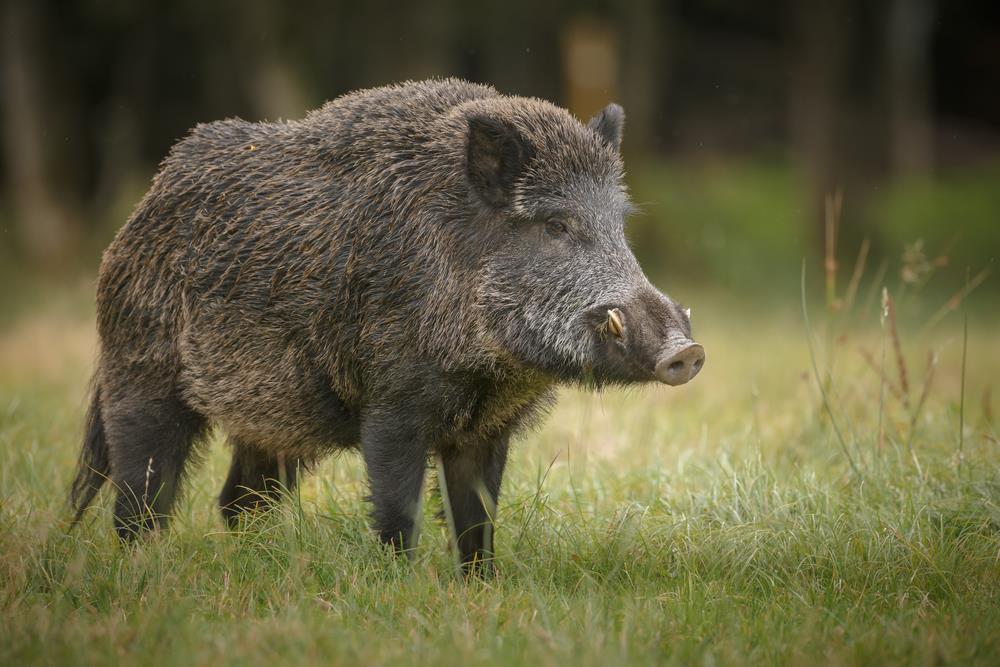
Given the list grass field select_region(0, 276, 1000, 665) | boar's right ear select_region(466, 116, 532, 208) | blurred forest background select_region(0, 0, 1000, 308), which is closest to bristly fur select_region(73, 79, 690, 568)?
boar's right ear select_region(466, 116, 532, 208)

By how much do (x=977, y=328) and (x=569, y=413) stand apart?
21.5 ft

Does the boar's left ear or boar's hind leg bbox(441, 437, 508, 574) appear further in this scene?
the boar's left ear

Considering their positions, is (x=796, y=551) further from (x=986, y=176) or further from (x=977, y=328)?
(x=986, y=176)

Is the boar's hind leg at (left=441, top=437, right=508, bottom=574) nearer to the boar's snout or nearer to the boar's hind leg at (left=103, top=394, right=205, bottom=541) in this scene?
the boar's snout

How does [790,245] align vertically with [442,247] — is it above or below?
below

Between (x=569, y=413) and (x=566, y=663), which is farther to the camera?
(x=569, y=413)

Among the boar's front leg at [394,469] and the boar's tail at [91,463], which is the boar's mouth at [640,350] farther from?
the boar's tail at [91,463]

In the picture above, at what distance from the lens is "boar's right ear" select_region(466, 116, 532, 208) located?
13.2ft

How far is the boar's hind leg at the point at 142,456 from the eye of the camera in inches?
179

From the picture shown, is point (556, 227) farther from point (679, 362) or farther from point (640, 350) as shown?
point (679, 362)

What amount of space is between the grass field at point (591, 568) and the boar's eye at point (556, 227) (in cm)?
66

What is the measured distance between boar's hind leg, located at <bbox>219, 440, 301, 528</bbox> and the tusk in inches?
65.0

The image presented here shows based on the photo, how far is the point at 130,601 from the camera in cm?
366

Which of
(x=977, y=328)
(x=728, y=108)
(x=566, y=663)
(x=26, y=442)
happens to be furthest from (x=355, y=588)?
(x=728, y=108)
